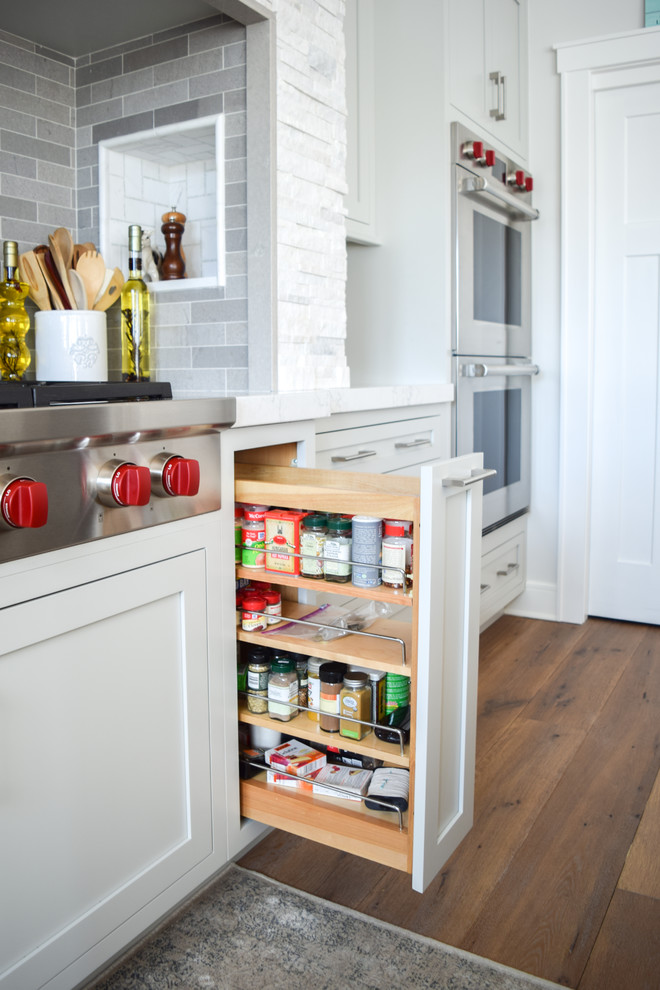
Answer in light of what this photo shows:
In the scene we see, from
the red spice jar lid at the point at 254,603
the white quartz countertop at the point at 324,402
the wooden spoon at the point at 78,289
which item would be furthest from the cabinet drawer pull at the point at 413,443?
the wooden spoon at the point at 78,289

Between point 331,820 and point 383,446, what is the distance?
3.38 ft

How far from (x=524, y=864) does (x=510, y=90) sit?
2543 mm

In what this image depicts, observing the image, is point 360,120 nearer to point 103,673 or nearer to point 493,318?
point 493,318

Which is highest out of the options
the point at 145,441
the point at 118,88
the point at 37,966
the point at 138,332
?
the point at 118,88

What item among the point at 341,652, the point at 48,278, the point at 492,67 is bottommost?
the point at 341,652

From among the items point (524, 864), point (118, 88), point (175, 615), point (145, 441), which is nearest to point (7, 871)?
point (175, 615)

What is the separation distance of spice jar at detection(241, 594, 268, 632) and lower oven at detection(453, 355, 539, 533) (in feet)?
4.02

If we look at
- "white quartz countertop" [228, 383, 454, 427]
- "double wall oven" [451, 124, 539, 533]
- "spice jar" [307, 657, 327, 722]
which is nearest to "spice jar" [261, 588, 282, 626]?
"spice jar" [307, 657, 327, 722]

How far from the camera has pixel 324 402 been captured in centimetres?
175

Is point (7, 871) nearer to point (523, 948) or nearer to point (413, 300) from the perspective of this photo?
point (523, 948)

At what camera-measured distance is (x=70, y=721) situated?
1.15 meters

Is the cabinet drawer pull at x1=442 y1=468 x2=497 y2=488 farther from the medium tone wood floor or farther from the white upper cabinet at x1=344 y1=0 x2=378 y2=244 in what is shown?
the white upper cabinet at x1=344 y1=0 x2=378 y2=244

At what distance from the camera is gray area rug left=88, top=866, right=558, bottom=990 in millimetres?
1309

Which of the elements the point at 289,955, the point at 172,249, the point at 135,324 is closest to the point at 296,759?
the point at 289,955
